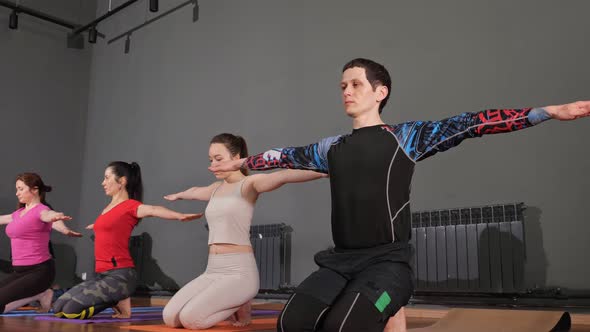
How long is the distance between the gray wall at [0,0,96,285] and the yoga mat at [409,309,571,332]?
193 inches

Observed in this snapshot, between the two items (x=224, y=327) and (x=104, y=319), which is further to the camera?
(x=104, y=319)

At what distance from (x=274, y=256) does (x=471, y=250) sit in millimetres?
1758

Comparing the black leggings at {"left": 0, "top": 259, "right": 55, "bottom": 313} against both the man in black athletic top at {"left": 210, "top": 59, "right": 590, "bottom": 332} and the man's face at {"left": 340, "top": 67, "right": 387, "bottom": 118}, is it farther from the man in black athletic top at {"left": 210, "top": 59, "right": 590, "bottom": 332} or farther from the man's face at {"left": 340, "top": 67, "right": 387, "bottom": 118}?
the man's face at {"left": 340, "top": 67, "right": 387, "bottom": 118}

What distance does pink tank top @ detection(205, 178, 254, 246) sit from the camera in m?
3.11

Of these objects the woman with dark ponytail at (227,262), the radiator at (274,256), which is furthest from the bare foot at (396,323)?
the radiator at (274,256)

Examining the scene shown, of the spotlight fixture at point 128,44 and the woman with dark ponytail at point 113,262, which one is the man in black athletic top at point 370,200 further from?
the spotlight fixture at point 128,44

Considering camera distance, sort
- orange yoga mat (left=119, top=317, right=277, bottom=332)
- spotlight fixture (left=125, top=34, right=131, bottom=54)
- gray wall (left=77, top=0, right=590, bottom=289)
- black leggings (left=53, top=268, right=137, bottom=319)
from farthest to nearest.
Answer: spotlight fixture (left=125, top=34, right=131, bottom=54) → gray wall (left=77, top=0, right=590, bottom=289) → black leggings (left=53, top=268, right=137, bottom=319) → orange yoga mat (left=119, top=317, right=277, bottom=332)

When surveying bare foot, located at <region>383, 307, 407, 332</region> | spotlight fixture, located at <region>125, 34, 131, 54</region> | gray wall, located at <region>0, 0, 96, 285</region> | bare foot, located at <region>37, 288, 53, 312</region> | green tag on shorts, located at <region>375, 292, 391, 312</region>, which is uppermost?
spotlight fixture, located at <region>125, 34, 131, 54</region>

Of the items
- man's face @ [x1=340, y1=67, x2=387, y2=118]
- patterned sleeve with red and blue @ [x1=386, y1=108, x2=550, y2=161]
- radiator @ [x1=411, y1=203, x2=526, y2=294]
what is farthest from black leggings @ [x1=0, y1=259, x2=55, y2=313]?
patterned sleeve with red and blue @ [x1=386, y1=108, x2=550, y2=161]

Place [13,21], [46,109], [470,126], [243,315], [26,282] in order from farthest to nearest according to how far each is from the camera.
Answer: [46,109]
[13,21]
[26,282]
[243,315]
[470,126]

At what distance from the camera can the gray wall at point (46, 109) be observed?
20.7ft

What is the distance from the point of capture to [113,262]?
11.7 feet

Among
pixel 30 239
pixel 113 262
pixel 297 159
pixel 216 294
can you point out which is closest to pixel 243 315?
pixel 216 294

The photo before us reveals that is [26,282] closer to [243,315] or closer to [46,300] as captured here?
[46,300]
